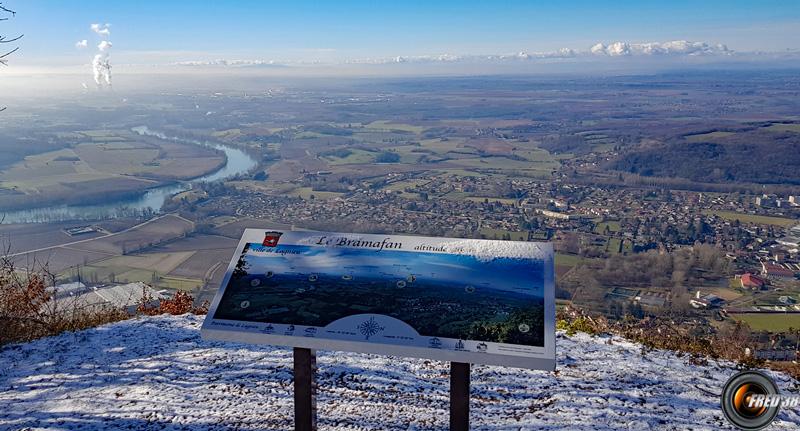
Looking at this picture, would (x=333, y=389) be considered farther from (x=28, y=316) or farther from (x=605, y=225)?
(x=605, y=225)

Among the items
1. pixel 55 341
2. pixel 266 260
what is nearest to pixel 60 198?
pixel 55 341

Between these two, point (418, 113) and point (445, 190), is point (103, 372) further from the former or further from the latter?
point (418, 113)

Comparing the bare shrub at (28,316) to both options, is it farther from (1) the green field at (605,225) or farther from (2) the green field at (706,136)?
(2) the green field at (706,136)

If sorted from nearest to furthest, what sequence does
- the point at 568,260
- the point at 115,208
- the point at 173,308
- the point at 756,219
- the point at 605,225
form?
the point at 173,308, the point at 568,260, the point at 605,225, the point at 756,219, the point at 115,208

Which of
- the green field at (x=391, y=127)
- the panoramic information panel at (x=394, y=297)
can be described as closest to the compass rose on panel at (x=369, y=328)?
the panoramic information panel at (x=394, y=297)

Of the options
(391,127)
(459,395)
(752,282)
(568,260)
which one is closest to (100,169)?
(391,127)

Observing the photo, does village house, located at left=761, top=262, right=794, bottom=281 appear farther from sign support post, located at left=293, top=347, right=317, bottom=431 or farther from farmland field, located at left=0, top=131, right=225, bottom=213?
farmland field, located at left=0, top=131, right=225, bottom=213
